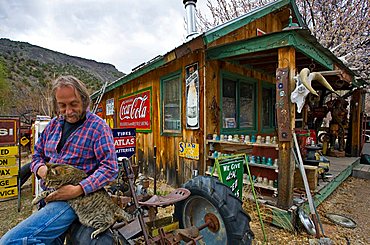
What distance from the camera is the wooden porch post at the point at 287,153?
3.11 metres

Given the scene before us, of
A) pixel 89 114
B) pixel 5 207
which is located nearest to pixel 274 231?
pixel 89 114

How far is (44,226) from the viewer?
1311 millimetres

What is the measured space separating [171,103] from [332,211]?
3721mm

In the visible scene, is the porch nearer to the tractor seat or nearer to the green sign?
the green sign

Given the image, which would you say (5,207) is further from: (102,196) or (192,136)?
(102,196)

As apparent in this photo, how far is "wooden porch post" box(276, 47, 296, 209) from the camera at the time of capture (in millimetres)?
3107

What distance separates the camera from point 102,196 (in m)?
1.48

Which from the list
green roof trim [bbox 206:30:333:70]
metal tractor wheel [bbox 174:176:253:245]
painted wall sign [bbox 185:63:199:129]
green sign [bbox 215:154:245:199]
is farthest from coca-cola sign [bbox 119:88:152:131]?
metal tractor wheel [bbox 174:176:253:245]

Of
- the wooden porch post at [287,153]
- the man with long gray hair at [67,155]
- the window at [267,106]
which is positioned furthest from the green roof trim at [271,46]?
the man with long gray hair at [67,155]

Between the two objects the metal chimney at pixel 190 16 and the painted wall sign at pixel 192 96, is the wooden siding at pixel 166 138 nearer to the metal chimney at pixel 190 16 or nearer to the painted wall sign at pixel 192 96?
the painted wall sign at pixel 192 96

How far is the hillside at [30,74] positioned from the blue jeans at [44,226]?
5044 millimetres

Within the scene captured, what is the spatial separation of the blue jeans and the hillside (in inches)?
199

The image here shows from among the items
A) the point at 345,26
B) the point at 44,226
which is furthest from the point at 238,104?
the point at 345,26

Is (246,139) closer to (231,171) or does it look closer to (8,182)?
(231,171)
